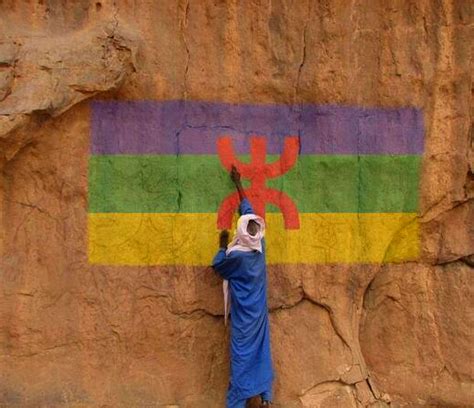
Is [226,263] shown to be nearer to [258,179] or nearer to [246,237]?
[246,237]

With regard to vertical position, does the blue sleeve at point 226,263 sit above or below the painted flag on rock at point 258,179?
below

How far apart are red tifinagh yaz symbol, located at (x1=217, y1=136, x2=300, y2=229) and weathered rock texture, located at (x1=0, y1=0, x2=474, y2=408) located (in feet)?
0.97

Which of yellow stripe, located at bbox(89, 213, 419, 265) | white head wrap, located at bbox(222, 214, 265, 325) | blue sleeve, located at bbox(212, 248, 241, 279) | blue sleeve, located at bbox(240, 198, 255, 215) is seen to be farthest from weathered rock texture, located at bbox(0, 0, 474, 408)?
blue sleeve, located at bbox(240, 198, 255, 215)

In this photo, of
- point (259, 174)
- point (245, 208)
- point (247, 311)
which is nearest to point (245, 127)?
point (259, 174)

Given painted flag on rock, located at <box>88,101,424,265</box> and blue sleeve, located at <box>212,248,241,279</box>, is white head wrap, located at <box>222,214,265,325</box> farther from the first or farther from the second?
painted flag on rock, located at <box>88,101,424,265</box>

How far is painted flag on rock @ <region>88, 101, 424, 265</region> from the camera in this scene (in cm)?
410

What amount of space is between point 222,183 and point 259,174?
0.77ft

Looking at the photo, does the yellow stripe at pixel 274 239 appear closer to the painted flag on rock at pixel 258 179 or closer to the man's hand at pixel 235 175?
the painted flag on rock at pixel 258 179

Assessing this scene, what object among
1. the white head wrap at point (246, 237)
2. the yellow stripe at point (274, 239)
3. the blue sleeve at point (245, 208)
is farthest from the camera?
the yellow stripe at point (274, 239)

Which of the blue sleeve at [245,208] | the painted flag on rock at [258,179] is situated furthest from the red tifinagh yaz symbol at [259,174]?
the blue sleeve at [245,208]

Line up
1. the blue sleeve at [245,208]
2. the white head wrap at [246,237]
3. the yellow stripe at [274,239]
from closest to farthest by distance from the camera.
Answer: the white head wrap at [246,237]
the blue sleeve at [245,208]
the yellow stripe at [274,239]

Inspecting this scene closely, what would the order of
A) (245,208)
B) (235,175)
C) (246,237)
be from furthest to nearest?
(235,175) → (245,208) → (246,237)

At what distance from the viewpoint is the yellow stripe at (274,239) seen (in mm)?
4090

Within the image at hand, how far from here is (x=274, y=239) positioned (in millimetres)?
4184
